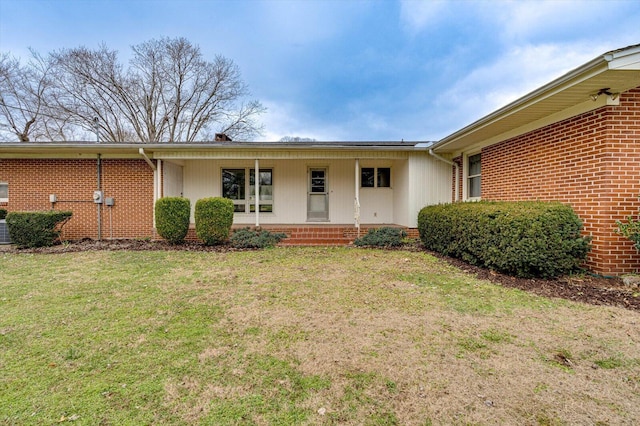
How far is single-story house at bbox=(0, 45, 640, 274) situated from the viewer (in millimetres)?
4590

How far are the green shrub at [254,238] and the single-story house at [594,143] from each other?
5.73m

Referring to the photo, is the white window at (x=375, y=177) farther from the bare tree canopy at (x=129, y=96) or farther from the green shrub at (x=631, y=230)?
the bare tree canopy at (x=129, y=96)

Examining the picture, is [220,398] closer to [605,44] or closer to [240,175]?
[240,175]

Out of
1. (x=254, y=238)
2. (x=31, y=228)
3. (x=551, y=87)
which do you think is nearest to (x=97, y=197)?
(x=31, y=228)

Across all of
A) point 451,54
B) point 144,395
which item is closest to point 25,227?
point 144,395

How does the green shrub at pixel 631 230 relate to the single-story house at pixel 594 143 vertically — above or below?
below

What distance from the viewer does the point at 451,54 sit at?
17.3m

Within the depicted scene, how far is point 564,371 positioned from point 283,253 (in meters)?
5.70

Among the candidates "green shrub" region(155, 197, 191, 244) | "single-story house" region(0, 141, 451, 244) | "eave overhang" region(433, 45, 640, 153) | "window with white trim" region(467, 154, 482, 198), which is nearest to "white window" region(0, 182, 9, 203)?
"single-story house" region(0, 141, 451, 244)

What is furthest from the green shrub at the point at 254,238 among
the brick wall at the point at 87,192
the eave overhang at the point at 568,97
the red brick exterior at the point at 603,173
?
the red brick exterior at the point at 603,173

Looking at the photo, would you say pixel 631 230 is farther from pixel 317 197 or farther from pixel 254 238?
pixel 317 197

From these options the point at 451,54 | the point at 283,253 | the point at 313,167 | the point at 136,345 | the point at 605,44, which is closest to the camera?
the point at 136,345

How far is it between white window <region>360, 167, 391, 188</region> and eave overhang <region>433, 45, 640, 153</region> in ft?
13.1

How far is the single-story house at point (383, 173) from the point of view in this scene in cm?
459
